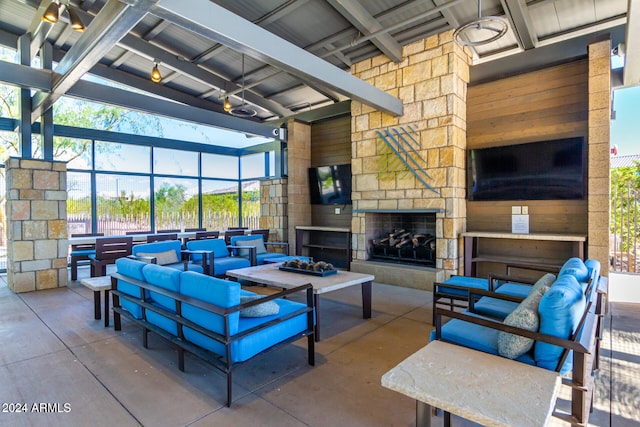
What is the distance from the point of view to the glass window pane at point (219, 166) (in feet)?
31.2

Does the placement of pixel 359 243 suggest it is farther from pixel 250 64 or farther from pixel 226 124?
pixel 250 64

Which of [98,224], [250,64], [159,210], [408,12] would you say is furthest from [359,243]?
[98,224]

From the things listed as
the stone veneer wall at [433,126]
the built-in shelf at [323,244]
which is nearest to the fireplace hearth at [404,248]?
the stone veneer wall at [433,126]

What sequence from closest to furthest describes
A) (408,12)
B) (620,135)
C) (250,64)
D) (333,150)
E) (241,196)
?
1. (408,12)
2. (250,64)
3. (333,150)
4. (620,135)
5. (241,196)

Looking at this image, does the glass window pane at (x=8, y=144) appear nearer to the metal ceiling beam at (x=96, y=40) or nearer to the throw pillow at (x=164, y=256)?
the metal ceiling beam at (x=96, y=40)

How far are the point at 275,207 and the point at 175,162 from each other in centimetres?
318

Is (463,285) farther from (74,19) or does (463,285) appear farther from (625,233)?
(74,19)

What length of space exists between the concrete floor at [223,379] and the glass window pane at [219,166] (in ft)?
20.5

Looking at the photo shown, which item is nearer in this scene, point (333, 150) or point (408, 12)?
point (408, 12)

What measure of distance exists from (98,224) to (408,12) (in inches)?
306

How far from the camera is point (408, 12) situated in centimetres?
475

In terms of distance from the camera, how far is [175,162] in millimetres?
8898

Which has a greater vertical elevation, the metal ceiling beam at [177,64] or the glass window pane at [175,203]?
the metal ceiling beam at [177,64]

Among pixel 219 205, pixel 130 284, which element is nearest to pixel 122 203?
pixel 219 205
